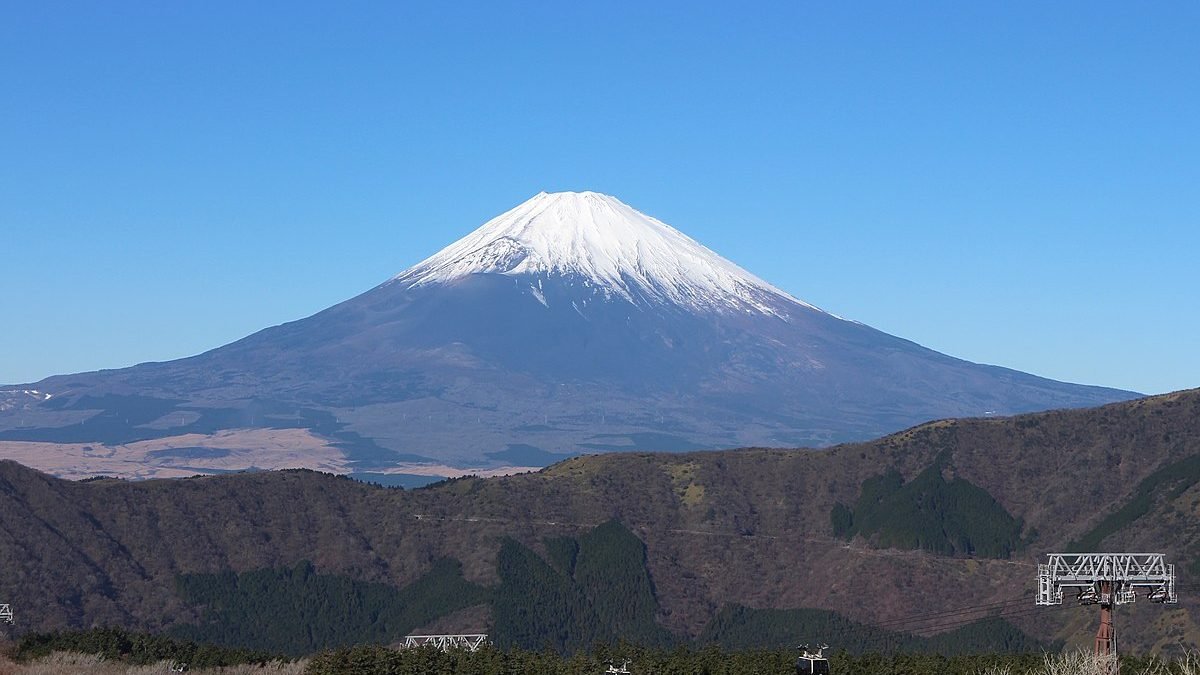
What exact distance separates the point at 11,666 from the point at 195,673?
1548cm

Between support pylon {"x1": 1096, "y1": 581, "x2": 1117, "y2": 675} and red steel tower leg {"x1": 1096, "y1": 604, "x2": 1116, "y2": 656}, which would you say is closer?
support pylon {"x1": 1096, "y1": 581, "x2": 1117, "y2": 675}

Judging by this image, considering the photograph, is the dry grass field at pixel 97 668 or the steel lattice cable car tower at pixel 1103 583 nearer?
the steel lattice cable car tower at pixel 1103 583

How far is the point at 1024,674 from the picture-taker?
132m

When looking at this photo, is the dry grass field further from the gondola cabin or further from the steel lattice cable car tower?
the steel lattice cable car tower

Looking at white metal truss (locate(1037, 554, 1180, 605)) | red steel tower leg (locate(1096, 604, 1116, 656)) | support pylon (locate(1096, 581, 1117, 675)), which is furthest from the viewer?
white metal truss (locate(1037, 554, 1180, 605))

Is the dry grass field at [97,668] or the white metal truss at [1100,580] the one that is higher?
the white metal truss at [1100,580]

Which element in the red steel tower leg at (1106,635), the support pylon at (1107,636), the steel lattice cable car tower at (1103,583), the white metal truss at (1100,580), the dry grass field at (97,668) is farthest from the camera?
the dry grass field at (97,668)

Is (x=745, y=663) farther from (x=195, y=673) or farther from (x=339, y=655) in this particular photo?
(x=195, y=673)

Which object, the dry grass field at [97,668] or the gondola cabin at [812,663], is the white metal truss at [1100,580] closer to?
the gondola cabin at [812,663]

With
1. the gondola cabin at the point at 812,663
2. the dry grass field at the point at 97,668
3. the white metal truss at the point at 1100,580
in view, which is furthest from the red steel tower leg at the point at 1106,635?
the dry grass field at the point at 97,668

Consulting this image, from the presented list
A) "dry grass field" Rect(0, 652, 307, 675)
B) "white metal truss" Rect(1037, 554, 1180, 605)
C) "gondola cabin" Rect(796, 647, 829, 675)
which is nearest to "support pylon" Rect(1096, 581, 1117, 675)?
"white metal truss" Rect(1037, 554, 1180, 605)

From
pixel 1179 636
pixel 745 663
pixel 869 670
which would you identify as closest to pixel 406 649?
pixel 745 663

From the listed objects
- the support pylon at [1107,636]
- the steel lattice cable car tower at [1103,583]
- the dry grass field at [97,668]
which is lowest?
the dry grass field at [97,668]

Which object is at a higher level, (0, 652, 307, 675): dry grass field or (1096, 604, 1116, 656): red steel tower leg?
(1096, 604, 1116, 656): red steel tower leg
